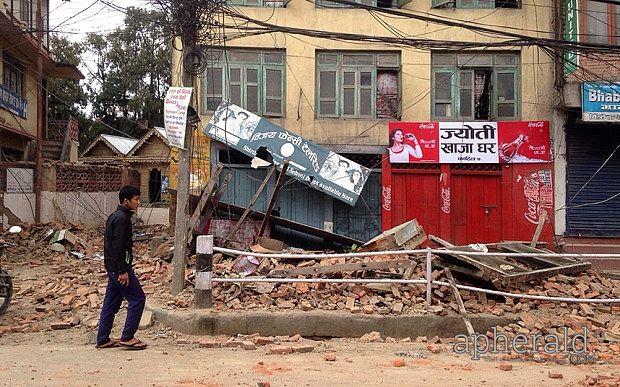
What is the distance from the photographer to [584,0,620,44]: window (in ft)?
45.3

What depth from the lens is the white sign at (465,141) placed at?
50.0 feet

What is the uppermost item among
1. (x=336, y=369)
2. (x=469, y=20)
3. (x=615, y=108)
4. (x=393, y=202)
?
(x=469, y=20)

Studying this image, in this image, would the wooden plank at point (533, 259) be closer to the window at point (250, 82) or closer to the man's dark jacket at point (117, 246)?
the man's dark jacket at point (117, 246)

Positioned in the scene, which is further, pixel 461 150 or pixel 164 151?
pixel 164 151

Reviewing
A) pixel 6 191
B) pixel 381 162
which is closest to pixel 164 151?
pixel 6 191

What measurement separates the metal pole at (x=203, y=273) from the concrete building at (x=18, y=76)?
1254 cm

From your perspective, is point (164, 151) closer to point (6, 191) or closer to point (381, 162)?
point (6, 191)

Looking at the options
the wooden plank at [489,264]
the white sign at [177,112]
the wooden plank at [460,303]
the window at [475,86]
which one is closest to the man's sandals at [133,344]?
the white sign at [177,112]

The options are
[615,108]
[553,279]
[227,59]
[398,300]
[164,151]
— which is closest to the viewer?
[398,300]

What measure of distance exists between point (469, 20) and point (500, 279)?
937cm

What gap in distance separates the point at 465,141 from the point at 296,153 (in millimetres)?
4418

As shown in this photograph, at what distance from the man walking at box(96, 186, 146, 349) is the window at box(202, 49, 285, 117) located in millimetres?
8796

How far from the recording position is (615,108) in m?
13.5

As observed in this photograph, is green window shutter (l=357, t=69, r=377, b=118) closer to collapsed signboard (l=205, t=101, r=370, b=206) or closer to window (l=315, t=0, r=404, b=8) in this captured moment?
collapsed signboard (l=205, t=101, r=370, b=206)
